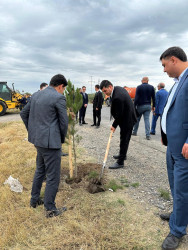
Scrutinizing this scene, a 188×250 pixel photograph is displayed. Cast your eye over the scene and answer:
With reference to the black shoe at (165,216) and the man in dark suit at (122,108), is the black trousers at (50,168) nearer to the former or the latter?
the black shoe at (165,216)

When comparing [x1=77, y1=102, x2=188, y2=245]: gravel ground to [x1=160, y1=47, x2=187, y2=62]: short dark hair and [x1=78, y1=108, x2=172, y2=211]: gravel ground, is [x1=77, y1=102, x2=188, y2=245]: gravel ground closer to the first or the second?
[x1=78, y1=108, x2=172, y2=211]: gravel ground

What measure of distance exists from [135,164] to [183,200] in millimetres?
2883

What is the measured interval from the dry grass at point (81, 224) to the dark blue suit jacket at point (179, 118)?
1.24m

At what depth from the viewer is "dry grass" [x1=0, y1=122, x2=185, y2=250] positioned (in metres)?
2.38

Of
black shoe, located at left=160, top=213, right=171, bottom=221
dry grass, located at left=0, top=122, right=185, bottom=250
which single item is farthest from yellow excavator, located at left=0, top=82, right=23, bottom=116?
black shoe, located at left=160, top=213, right=171, bottom=221

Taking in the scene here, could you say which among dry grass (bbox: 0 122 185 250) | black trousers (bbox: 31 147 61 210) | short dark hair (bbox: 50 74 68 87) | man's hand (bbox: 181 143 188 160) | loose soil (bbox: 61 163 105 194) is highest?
short dark hair (bbox: 50 74 68 87)

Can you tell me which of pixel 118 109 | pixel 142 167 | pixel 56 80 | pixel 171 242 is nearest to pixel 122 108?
pixel 118 109

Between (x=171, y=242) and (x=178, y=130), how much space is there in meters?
1.35

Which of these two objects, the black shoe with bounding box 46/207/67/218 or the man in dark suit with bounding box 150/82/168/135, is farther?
the man in dark suit with bounding box 150/82/168/135

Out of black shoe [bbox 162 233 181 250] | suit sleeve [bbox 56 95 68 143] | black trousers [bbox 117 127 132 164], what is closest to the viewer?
black shoe [bbox 162 233 181 250]

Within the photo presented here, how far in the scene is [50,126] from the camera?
8.50 feet

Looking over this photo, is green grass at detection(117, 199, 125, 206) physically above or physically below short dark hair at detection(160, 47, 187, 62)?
below

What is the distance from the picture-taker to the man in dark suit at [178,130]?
203cm

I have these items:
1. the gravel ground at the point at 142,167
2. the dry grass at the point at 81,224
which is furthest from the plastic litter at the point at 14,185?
the gravel ground at the point at 142,167
